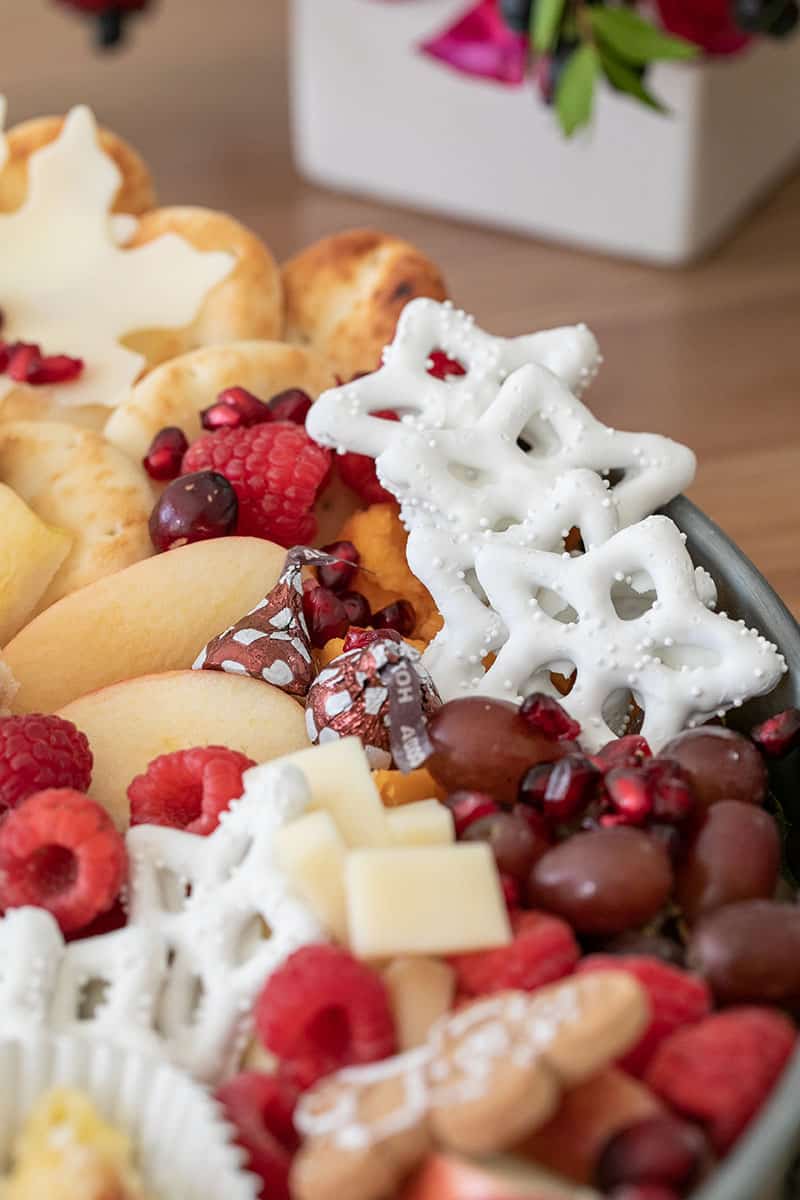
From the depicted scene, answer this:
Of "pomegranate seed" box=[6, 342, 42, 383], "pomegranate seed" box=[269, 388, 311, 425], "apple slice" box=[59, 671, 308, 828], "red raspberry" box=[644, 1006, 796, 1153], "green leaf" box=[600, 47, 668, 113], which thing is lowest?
"apple slice" box=[59, 671, 308, 828]

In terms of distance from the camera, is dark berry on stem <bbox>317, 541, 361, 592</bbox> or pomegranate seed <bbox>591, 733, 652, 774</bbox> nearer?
pomegranate seed <bbox>591, 733, 652, 774</bbox>

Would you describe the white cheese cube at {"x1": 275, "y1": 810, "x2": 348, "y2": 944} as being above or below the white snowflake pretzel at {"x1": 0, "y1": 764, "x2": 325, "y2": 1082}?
above

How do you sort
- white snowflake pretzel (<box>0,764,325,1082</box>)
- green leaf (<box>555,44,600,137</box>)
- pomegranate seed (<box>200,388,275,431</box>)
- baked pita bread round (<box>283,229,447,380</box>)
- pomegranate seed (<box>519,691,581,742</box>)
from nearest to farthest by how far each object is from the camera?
1. white snowflake pretzel (<box>0,764,325,1082</box>)
2. pomegranate seed (<box>519,691,581,742</box>)
3. pomegranate seed (<box>200,388,275,431</box>)
4. baked pita bread round (<box>283,229,447,380</box>)
5. green leaf (<box>555,44,600,137</box>)

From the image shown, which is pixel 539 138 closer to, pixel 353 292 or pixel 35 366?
pixel 353 292

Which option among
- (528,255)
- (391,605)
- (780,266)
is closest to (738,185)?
(780,266)

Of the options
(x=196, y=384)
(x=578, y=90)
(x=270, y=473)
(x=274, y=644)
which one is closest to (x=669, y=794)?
(x=274, y=644)

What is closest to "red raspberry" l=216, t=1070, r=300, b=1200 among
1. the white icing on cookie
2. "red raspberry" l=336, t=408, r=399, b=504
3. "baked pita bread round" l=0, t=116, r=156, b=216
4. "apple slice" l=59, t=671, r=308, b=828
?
"apple slice" l=59, t=671, r=308, b=828

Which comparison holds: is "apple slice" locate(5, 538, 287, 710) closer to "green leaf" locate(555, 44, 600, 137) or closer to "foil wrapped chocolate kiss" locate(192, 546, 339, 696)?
"foil wrapped chocolate kiss" locate(192, 546, 339, 696)
